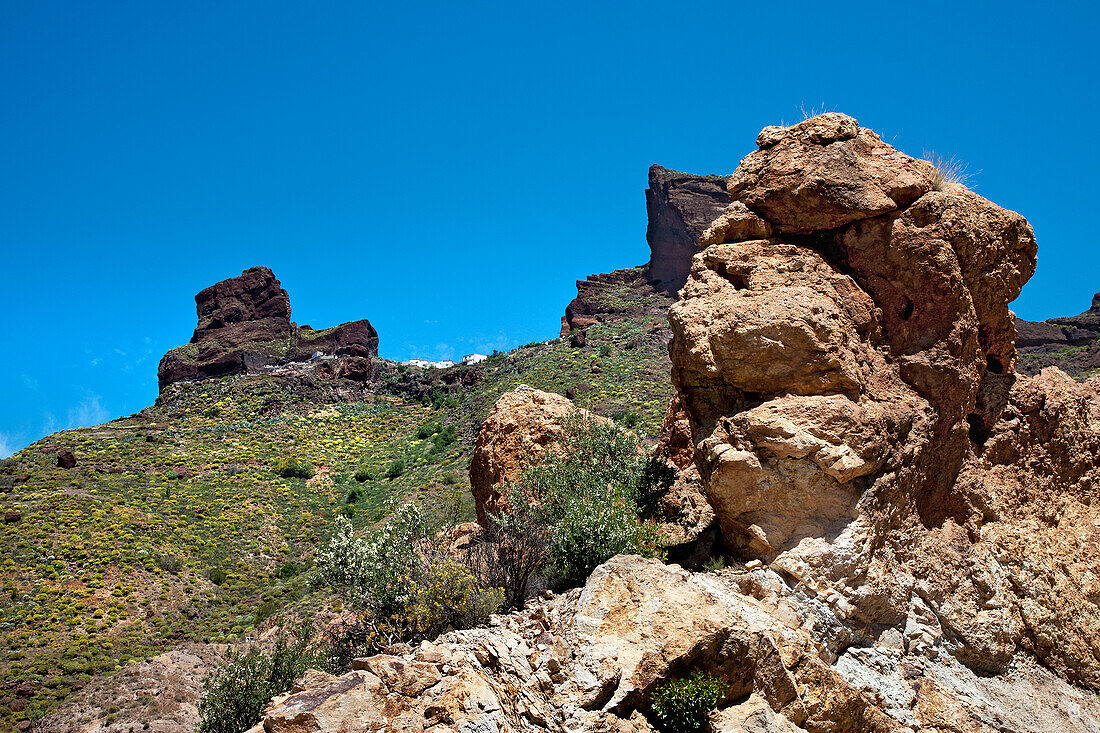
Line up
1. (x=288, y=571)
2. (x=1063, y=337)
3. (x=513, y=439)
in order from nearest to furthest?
(x=513, y=439), (x=288, y=571), (x=1063, y=337)

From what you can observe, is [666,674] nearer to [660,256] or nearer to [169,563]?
[169,563]

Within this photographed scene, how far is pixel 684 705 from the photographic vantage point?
741 centimetres

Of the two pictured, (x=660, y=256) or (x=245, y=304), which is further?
(x=660, y=256)

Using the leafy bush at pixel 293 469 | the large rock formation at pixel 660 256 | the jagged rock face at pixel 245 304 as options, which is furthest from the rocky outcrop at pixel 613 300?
the leafy bush at pixel 293 469

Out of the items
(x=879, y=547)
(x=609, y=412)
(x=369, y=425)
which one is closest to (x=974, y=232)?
(x=879, y=547)

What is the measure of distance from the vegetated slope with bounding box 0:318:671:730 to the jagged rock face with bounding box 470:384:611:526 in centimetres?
186

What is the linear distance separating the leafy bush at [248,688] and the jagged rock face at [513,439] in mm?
5212

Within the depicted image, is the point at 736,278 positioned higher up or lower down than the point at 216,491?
lower down

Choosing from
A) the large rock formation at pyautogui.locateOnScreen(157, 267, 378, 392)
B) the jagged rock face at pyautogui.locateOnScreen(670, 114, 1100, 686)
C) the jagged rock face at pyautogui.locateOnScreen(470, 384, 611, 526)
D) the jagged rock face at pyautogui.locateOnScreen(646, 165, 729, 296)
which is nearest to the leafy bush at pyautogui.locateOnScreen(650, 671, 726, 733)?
the jagged rock face at pyautogui.locateOnScreen(670, 114, 1100, 686)

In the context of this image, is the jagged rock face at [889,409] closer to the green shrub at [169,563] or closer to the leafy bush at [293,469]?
the green shrub at [169,563]

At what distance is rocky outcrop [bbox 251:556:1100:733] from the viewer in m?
6.68

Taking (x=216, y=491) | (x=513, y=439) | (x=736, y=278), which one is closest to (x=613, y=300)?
(x=216, y=491)

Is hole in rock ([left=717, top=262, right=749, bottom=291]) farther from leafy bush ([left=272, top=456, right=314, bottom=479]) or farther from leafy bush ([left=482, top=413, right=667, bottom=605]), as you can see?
leafy bush ([left=272, top=456, right=314, bottom=479])

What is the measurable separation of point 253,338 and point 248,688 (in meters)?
73.2
